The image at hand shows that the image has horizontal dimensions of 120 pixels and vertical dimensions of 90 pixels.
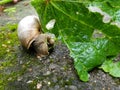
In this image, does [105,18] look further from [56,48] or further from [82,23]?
[56,48]

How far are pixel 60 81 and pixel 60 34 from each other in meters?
0.55

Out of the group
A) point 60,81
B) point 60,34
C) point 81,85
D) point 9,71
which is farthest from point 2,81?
point 60,34

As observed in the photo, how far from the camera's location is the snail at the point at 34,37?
1.97 metres

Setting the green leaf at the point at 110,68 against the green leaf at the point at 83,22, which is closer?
the green leaf at the point at 83,22

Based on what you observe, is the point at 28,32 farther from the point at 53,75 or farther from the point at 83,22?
the point at 83,22

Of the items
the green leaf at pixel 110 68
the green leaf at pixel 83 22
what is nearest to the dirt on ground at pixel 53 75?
the green leaf at pixel 110 68

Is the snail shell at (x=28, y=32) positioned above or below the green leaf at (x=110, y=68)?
below

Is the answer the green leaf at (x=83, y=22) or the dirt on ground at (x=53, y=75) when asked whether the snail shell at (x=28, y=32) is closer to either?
the dirt on ground at (x=53, y=75)

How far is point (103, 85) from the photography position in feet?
5.25

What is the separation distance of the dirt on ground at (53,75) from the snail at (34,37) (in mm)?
50

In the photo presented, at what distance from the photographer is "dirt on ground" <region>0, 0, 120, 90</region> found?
63.2 inches

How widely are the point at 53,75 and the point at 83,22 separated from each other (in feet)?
2.29

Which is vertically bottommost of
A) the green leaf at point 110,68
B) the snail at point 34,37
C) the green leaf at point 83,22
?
the snail at point 34,37

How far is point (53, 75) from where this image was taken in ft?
5.59
